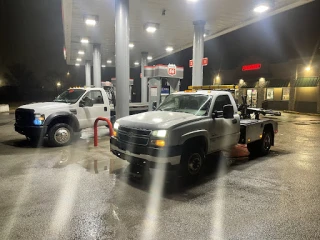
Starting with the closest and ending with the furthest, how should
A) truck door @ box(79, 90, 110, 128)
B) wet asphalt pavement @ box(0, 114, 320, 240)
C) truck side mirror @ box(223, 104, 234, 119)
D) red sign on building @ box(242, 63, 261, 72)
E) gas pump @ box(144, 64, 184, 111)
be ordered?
wet asphalt pavement @ box(0, 114, 320, 240) → truck side mirror @ box(223, 104, 234, 119) → truck door @ box(79, 90, 110, 128) → gas pump @ box(144, 64, 184, 111) → red sign on building @ box(242, 63, 261, 72)

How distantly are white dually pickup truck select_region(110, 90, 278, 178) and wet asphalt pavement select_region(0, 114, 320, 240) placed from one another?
1.94 feet

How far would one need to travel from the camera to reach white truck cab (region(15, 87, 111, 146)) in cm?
882

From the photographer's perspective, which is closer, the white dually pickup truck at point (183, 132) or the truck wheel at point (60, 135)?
the white dually pickup truck at point (183, 132)

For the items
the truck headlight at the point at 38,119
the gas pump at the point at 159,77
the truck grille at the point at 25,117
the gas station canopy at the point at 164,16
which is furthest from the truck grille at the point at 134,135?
the gas station canopy at the point at 164,16

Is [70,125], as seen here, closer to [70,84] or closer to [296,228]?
[296,228]

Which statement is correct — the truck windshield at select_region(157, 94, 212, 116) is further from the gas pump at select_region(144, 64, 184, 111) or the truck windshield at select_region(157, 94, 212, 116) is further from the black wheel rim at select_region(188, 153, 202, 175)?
the gas pump at select_region(144, 64, 184, 111)

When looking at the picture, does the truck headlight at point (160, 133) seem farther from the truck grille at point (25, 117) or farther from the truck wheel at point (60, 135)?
the truck grille at point (25, 117)

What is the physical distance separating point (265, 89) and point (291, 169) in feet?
90.5

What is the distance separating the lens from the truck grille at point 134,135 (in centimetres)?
540

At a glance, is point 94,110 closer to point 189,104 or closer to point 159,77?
point 159,77

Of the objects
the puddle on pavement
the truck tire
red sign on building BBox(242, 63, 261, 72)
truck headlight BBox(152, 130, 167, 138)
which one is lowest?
the puddle on pavement

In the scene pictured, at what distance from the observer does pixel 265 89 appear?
32.2 meters

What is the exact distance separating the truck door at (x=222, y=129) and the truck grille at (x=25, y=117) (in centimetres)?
607

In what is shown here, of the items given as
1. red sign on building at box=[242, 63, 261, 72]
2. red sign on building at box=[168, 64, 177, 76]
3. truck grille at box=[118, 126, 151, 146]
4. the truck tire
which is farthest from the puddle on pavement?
red sign on building at box=[242, 63, 261, 72]
